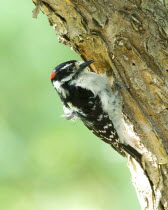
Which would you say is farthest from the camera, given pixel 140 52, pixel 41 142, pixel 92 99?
pixel 41 142

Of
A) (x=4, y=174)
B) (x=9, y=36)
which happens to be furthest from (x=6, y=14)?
(x=4, y=174)

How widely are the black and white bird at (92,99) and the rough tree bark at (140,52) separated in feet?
1.80

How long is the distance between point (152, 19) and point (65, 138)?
2492 millimetres

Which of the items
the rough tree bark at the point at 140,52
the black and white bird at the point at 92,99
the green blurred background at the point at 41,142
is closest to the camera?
the rough tree bark at the point at 140,52

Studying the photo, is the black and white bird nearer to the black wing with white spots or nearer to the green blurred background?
the black wing with white spots

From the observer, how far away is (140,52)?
3863 mm

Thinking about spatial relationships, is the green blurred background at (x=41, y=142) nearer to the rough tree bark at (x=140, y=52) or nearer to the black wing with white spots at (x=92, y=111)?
the black wing with white spots at (x=92, y=111)

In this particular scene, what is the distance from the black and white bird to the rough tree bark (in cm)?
55

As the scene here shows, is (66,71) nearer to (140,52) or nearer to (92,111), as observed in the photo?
(92,111)

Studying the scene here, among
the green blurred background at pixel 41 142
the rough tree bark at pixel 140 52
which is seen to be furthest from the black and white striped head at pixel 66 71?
the green blurred background at pixel 41 142

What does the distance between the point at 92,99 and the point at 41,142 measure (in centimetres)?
162

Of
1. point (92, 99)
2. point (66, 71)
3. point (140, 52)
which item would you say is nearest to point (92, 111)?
point (92, 99)

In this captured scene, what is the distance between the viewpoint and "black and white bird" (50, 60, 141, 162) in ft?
14.9

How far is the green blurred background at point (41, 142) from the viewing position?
5770 millimetres
